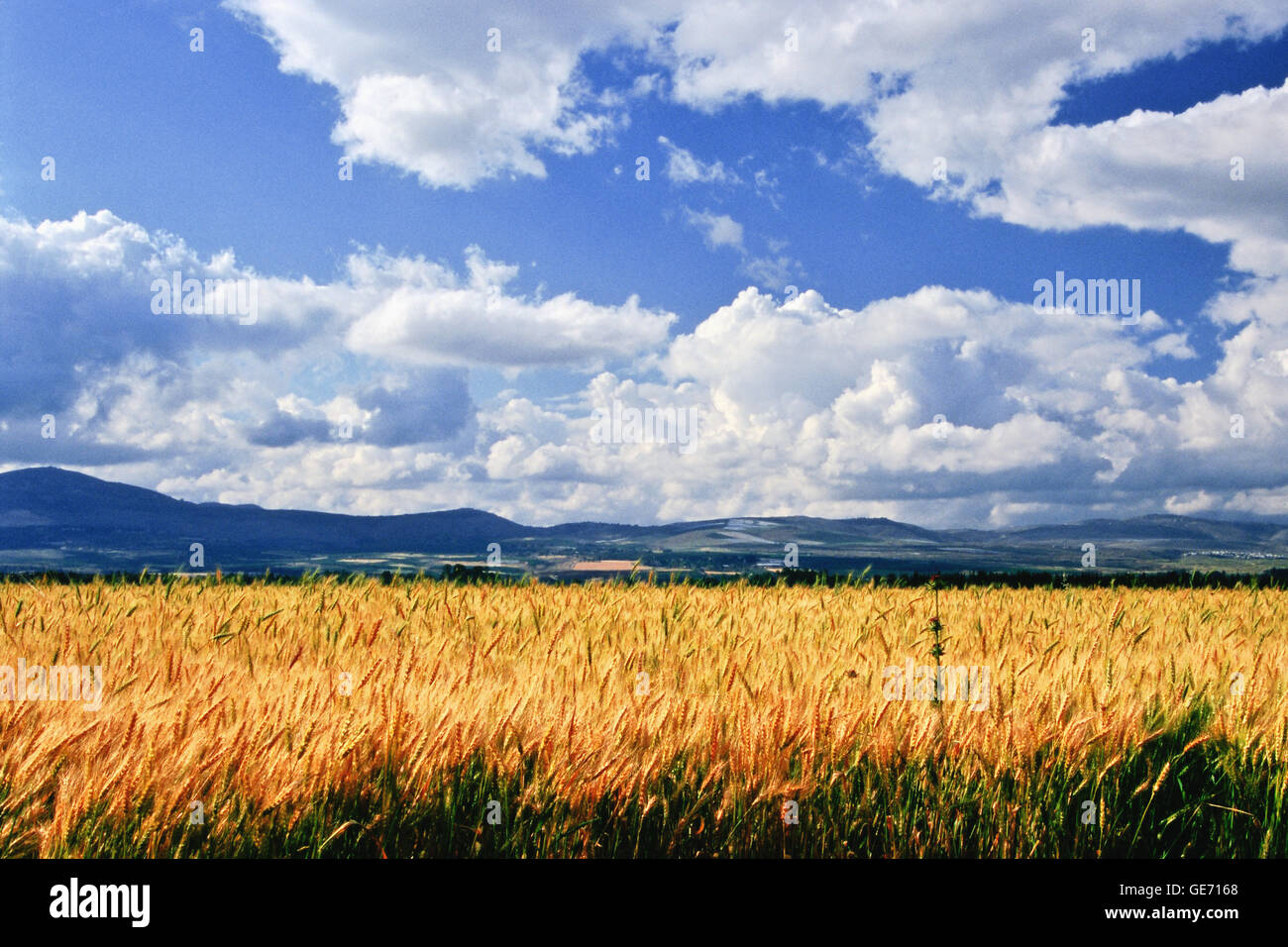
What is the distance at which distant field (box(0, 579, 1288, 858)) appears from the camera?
257 centimetres

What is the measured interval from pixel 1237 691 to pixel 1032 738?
1595mm

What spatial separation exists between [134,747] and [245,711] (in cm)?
42

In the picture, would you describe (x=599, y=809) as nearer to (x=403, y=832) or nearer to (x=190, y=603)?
(x=403, y=832)

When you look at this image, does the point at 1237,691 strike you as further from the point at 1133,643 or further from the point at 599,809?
the point at 599,809

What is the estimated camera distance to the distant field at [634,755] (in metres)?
2.57

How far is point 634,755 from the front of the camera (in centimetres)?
282
